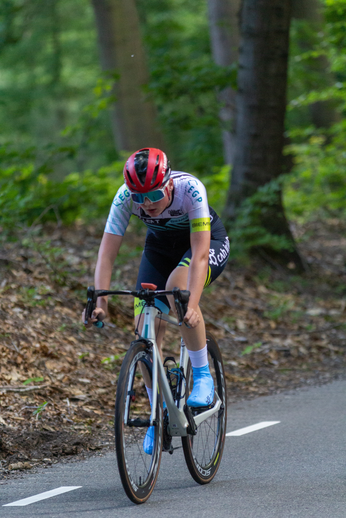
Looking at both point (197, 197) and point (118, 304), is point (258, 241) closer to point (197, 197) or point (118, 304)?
point (118, 304)

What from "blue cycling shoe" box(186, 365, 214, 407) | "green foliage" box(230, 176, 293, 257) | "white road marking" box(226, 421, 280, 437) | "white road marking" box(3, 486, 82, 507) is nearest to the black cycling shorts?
"blue cycling shoe" box(186, 365, 214, 407)

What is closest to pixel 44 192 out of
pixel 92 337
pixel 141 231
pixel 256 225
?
pixel 141 231

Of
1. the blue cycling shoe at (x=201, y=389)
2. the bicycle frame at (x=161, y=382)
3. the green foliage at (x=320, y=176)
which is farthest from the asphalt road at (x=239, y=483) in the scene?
the green foliage at (x=320, y=176)

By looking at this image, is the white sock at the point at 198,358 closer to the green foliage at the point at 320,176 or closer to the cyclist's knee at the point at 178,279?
the cyclist's knee at the point at 178,279

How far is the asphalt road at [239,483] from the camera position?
3.95m

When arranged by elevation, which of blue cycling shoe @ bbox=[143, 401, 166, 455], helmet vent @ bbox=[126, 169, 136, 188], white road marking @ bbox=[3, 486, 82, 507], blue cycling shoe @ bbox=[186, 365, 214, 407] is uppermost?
helmet vent @ bbox=[126, 169, 136, 188]

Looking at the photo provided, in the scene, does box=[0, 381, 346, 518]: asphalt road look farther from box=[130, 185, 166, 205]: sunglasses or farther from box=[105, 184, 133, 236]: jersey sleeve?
box=[130, 185, 166, 205]: sunglasses

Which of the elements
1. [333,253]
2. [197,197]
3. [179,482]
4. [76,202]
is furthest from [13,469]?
[333,253]

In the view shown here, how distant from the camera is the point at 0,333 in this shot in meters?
7.14

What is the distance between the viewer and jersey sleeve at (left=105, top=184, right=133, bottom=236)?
4.50 metres

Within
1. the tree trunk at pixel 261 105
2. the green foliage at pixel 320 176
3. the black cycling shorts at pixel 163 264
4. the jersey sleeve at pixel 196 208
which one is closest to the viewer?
the jersey sleeve at pixel 196 208

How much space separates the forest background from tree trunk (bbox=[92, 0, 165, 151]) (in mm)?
35

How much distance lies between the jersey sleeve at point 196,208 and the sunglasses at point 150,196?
241mm

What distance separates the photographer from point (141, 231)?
12938 millimetres
